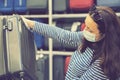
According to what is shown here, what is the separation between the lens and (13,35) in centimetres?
166

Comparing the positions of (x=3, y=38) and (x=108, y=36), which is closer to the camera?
(x=3, y=38)

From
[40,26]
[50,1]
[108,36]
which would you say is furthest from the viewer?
[50,1]

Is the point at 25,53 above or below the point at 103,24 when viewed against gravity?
below

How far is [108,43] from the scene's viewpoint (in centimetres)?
176

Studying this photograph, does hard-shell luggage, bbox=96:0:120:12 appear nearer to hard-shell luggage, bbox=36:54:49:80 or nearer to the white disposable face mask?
hard-shell luggage, bbox=36:54:49:80

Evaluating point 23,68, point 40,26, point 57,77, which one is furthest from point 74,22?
point 23,68

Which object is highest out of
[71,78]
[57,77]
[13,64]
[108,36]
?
[108,36]

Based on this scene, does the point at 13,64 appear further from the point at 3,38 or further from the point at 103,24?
the point at 103,24

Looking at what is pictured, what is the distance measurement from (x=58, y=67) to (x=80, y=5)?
0.64m

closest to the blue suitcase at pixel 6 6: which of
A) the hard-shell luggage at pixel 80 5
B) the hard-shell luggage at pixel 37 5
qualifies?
the hard-shell luggage at pixel 37 5

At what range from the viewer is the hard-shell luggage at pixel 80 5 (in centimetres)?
313

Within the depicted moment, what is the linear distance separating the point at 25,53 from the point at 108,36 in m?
0.43

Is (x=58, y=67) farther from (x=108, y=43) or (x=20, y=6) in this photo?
(x=108, y=43)

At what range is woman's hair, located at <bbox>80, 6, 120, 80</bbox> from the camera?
1.75 m
